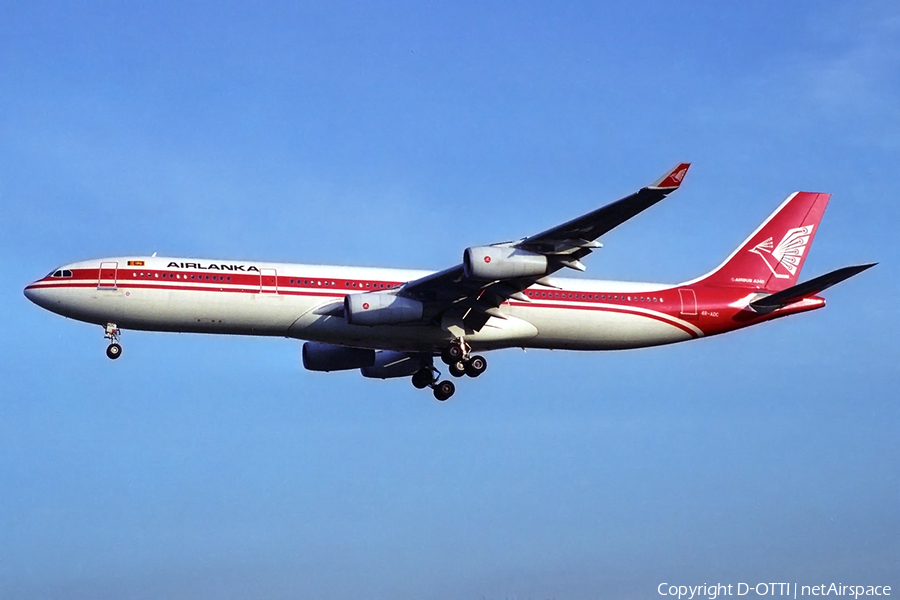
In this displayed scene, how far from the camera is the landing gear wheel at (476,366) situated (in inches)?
1781

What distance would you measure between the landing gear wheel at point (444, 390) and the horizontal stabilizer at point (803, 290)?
12.9 meters

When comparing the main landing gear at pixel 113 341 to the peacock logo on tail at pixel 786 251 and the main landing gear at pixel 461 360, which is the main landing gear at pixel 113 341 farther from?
the peacock logo on tail at pixel 786 251

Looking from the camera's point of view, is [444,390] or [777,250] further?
[777,250]

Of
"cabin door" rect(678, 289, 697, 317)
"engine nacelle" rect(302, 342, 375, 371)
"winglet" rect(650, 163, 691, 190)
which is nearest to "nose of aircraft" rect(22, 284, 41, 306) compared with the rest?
"engine nacelle" rect(302, 342, 375, 371)

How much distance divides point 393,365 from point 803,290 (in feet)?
56.4

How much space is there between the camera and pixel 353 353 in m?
48.7

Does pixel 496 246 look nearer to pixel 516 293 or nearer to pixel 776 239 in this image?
pixel 516 293

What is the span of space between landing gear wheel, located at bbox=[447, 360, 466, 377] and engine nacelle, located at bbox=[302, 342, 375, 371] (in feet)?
15.6

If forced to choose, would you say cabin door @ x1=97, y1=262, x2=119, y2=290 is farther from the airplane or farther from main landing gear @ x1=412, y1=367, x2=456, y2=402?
main landing gear @ x1=412, y1=367, x2=456, y2=402

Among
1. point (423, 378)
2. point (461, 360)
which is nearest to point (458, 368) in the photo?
point (461, 360)

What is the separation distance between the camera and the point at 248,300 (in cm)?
4184

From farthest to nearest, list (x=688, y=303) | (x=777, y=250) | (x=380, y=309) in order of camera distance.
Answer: (x=777, y=250)
(x=688, y=303)
(x=380, y=309)

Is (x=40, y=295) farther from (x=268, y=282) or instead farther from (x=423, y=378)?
(x=423, y=378)

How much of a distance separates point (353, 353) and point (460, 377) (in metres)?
5.47
